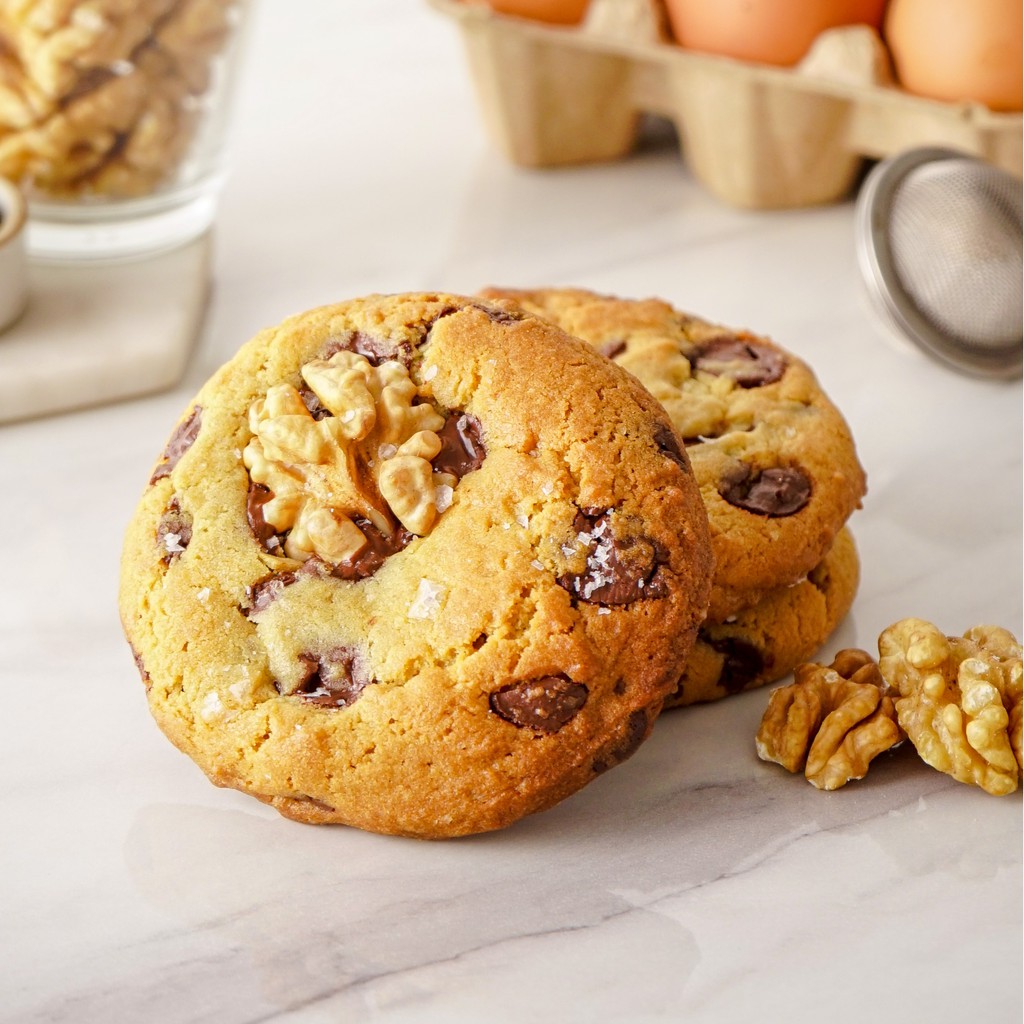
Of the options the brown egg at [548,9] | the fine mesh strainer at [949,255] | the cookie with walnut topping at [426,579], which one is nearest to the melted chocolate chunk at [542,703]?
the cookie with walnut topping at [426,579]

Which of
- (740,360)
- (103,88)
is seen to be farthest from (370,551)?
(103,88)

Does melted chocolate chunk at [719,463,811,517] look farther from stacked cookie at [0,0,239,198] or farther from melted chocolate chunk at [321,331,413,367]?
stacked cookie at [0,0,239,198]

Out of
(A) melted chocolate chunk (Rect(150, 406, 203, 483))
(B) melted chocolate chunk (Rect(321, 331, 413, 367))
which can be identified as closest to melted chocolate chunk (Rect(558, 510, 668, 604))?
(B) melted chocolate chunk (Rect(321, 331, 413, 367))

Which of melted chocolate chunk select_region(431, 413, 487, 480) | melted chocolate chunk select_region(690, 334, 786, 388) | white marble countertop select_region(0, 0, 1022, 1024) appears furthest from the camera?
melted chocolate chunk select_region(690, 334, 786, 388)

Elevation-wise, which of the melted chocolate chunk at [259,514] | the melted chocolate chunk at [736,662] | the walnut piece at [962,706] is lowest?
the melted chocolate chunk at [736,662]

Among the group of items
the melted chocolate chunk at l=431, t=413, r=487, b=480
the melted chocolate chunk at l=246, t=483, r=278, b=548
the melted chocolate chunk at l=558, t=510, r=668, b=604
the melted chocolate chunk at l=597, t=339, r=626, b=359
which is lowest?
the melted chocolate chunk at l=246, t=483, r=278, b=548

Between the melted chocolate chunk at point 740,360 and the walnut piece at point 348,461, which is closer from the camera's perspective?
the walnut piece at point 348,461

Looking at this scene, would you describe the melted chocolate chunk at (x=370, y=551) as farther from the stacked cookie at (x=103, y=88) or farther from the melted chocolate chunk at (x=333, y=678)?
the stacked cookie at (x=103, y=88)

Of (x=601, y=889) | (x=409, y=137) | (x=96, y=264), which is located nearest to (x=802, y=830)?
(x=601, y=889)
